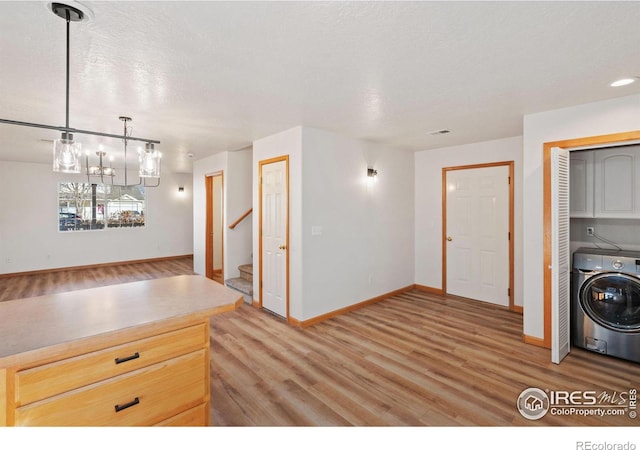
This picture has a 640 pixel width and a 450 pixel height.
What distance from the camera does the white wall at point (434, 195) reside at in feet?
15.0

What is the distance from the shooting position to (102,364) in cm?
152

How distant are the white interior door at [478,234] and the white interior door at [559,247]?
149 centimetres

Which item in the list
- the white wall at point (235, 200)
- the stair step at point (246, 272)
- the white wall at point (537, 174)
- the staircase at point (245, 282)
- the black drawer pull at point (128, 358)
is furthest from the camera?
the white wall at point (235, 200)

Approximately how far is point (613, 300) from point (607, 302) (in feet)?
0.16

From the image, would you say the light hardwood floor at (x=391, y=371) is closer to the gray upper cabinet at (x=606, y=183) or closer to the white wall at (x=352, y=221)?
the white wall at (x=352, y=221)

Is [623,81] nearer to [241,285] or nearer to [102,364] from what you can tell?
[102,364]

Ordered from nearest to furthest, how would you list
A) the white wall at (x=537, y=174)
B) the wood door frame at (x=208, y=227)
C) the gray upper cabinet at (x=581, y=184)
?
the white wall at (x=537, y=174)
the gray upper cabinet at (x=581, y=184)
the wood door frame at (x=208, y=227)

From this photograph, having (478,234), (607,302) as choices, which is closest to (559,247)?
(607,302)

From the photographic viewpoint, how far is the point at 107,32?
177 centimetres

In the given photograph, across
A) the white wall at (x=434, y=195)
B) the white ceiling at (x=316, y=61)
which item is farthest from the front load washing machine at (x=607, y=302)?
the white ceiling at (x=316, y=61)

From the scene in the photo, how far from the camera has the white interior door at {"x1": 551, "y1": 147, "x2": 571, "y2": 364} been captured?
289 centimetres

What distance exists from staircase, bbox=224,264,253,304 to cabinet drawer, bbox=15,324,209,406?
308 centimetres

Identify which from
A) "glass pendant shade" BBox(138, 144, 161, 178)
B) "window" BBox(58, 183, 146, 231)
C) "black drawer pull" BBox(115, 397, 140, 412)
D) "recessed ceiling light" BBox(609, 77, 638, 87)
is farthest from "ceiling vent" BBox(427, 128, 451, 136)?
"window" BBox(58, 183, 146, 231)
